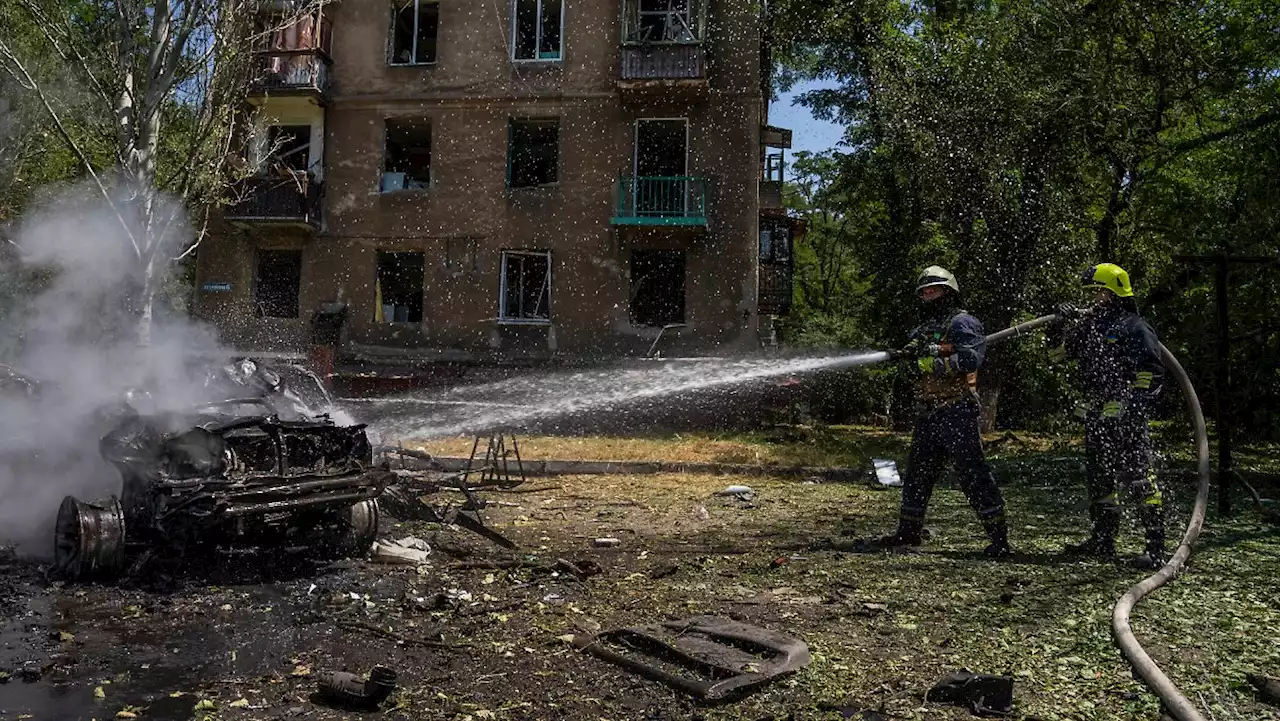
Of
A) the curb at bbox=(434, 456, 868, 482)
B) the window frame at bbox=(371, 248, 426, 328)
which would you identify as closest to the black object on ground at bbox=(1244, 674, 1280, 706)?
the curb at bbox=(434, 456, 868, 482)

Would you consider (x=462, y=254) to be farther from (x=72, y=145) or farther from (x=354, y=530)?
(x=354, y=530)

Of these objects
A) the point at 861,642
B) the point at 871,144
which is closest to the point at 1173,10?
the point at 871,144

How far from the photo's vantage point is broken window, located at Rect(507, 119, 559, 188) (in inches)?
808

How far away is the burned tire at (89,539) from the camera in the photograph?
5734mm

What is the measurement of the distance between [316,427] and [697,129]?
48.4ft

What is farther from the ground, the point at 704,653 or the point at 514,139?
the point at 514,139

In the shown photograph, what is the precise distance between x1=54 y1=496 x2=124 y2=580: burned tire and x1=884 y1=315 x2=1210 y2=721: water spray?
582 centimetres

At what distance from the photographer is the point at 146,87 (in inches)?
454

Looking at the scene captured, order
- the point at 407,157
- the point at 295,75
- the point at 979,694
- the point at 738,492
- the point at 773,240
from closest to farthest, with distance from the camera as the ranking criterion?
1. the point at 979,694
2. the point at 738,492
3. the point at 295,75
4. the point at 407,157
5. the point at 773,240

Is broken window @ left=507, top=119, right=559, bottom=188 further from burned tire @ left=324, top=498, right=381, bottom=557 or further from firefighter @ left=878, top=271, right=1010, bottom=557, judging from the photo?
firefighter @ left=878, top=271, right=1010, bottom=557

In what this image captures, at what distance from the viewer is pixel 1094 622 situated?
4914mm

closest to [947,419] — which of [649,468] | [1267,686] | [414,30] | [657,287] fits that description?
[1267,686]

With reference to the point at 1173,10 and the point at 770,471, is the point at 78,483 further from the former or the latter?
the point at 1173,10

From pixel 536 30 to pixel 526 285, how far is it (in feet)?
19.2
